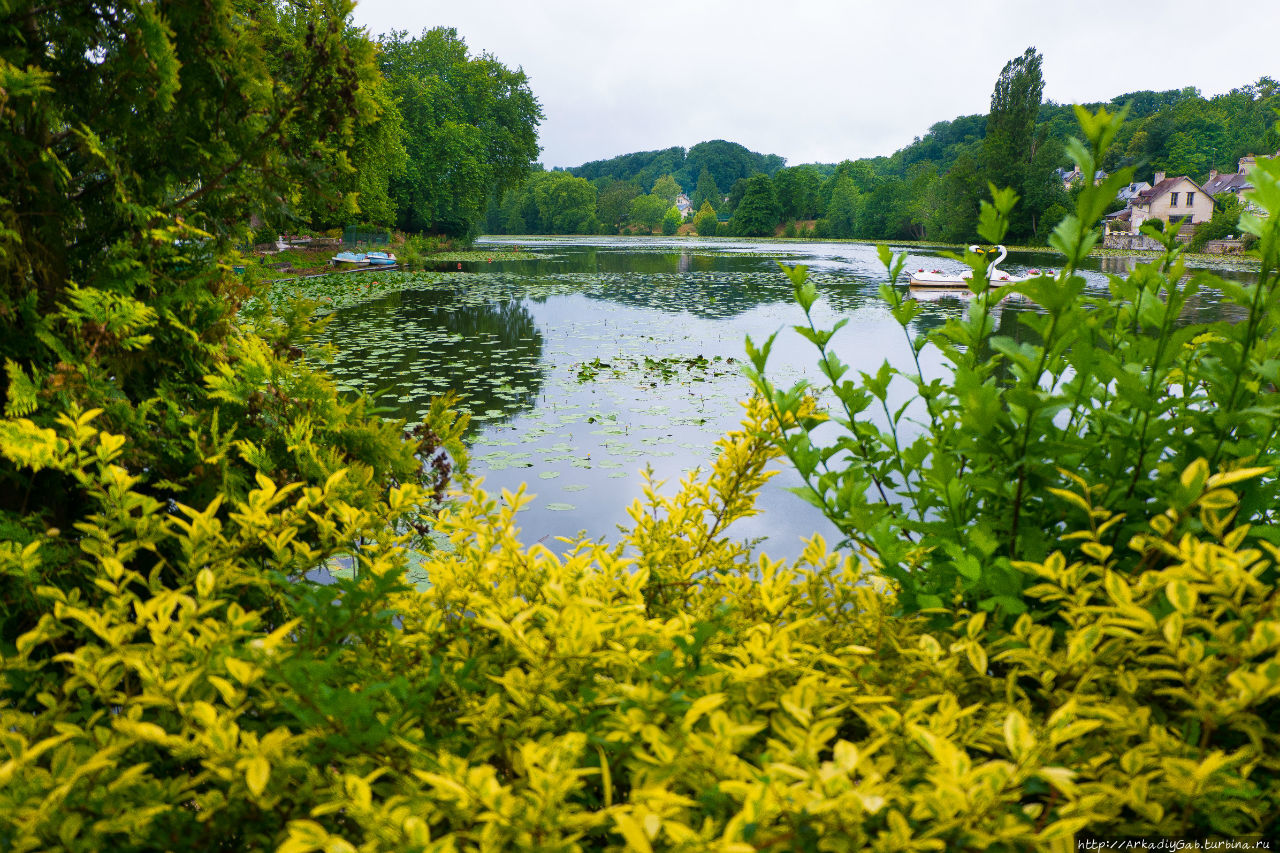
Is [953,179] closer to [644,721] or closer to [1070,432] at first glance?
[1070,432]

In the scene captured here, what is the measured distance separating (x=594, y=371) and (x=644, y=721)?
8477 millimetres

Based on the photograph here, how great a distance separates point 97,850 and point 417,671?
492 mm

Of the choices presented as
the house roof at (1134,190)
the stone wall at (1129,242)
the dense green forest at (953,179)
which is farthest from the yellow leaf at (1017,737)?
the house roof at (1134,190)

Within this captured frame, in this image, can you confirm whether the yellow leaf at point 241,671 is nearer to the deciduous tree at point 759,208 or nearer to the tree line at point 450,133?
the tree line at point 450,133

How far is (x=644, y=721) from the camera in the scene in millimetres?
971

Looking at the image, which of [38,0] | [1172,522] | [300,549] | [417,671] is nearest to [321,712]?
[417,671]

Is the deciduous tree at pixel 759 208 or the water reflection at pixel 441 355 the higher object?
the deciduous tree at pixel 759 208

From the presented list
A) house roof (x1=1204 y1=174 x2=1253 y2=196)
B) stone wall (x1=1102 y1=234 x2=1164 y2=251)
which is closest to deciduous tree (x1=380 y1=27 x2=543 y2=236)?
stone wall (x1=1102 y1=234 x2=1164 y2=251)

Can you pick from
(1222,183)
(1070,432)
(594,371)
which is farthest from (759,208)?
(1070,432)

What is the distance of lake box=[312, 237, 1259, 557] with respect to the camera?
5340 millimetres

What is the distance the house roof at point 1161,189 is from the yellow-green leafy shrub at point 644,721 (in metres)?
75.8

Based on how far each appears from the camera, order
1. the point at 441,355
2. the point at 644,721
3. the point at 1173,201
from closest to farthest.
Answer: the point at 644,721, the point at 441,355, the point at 1173,201

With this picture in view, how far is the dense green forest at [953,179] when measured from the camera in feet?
173

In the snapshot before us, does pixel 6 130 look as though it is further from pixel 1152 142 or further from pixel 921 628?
pixel 1152 142
